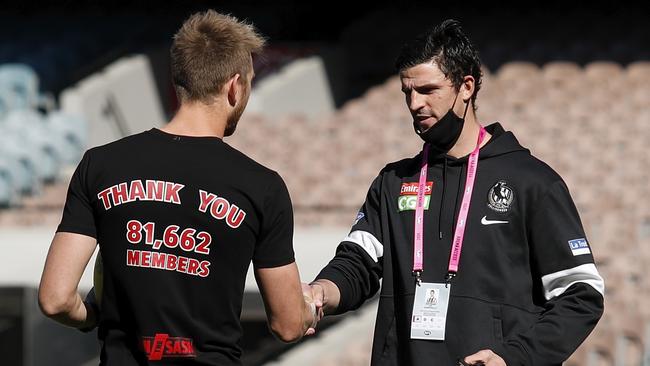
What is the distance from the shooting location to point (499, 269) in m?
3.01

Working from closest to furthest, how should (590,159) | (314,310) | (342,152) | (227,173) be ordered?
(227,173), (314,310), (590,159), (342,152)

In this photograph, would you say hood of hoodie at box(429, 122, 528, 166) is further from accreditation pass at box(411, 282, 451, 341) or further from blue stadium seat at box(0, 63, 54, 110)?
blue stadium seat at box(0, 63, 54, 110)

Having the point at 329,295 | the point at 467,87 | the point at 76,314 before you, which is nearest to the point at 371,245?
the point at 329,295

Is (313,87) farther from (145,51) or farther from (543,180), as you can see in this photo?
(543,180)

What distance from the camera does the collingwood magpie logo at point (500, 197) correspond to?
9.98 feet

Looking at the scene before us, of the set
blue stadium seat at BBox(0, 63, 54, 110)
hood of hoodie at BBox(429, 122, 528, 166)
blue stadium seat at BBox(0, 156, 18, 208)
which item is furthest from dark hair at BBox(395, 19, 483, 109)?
blue stadium seat at BBox(0, 63, 54, 110)

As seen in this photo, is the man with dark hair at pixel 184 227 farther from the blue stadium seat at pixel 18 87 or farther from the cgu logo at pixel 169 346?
the blue stadium seat at pixel 18 87

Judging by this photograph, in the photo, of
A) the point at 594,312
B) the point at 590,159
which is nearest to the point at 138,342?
the point at 594,312

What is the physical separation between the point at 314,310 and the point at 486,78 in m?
12.5

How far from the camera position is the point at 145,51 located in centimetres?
1678

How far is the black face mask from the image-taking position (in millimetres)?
3102

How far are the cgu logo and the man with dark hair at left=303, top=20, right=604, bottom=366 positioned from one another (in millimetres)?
486

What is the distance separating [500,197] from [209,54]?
86 centimetres

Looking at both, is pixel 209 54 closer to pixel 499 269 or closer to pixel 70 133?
pixel 499 269
